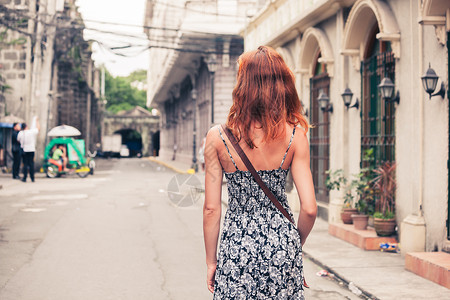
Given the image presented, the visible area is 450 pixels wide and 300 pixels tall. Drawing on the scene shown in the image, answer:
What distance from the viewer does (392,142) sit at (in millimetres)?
9016

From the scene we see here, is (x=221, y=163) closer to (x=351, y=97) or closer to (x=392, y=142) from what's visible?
(x=392, y=142)

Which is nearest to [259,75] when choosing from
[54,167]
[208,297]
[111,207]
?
[208,297]

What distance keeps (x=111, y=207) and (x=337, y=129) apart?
5.48m

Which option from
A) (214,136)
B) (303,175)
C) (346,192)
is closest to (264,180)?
(303,175)

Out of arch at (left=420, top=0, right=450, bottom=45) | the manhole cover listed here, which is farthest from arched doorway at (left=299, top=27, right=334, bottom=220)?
the manhole cover

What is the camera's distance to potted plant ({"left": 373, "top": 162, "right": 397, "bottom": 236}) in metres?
8.38

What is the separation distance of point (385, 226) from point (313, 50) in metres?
5.90

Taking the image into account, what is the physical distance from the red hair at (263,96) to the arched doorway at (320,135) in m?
9.54

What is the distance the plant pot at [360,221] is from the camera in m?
9.08

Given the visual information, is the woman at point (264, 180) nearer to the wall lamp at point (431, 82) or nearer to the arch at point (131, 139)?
the wall lamp at point (431, 82)

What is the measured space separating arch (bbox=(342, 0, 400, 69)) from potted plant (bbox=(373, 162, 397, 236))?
1741 millimetres

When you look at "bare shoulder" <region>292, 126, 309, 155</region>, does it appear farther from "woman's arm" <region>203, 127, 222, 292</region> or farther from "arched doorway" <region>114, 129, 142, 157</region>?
"arched doorway" <region>114, 129, 142, 157</region>

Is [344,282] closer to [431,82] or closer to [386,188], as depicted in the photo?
[386,188]

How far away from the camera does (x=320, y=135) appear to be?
42.5 feet
